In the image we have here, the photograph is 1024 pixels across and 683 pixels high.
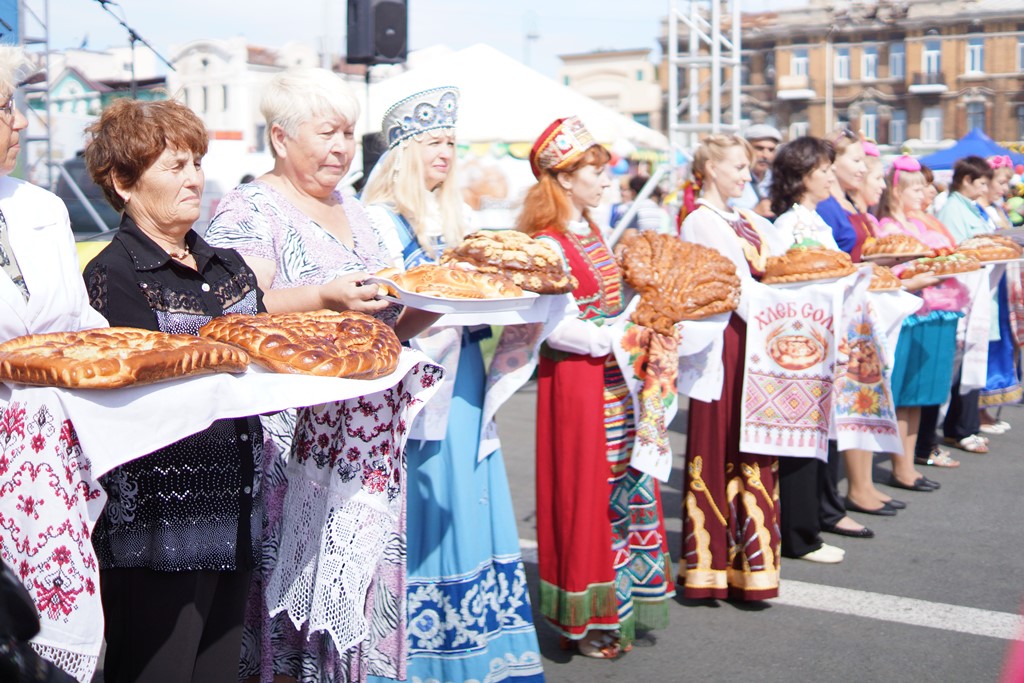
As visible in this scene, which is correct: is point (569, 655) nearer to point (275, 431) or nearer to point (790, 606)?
point (790, 606)

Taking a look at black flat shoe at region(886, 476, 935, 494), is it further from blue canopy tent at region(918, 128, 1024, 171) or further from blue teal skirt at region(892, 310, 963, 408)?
blue canopy tent at region(918, 128, 1024, 171)

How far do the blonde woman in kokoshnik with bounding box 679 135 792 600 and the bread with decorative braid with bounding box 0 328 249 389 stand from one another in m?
2.98

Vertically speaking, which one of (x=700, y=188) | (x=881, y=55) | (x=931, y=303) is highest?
(x=881, y=55)

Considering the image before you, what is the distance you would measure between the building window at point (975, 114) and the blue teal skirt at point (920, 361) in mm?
46086

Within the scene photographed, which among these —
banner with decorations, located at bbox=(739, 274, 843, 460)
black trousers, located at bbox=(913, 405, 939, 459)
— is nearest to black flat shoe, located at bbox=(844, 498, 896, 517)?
black trousers, located at bbox=(913, 405, 939, 459)

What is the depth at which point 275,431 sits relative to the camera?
10.4 ft

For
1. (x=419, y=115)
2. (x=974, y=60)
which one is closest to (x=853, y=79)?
(x=974, y=60)

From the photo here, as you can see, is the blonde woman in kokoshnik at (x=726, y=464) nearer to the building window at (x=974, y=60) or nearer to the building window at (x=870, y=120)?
the building window at (x=974, y=60)

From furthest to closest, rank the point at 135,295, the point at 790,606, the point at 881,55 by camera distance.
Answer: the point at 881,55, the point at 790,606, the point at 135,295

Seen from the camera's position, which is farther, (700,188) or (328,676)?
(700,188)

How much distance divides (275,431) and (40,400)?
91 centimetres

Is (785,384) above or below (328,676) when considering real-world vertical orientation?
above

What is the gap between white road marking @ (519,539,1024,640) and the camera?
4.77 metres

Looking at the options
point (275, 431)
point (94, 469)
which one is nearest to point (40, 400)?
point (94, 469)
